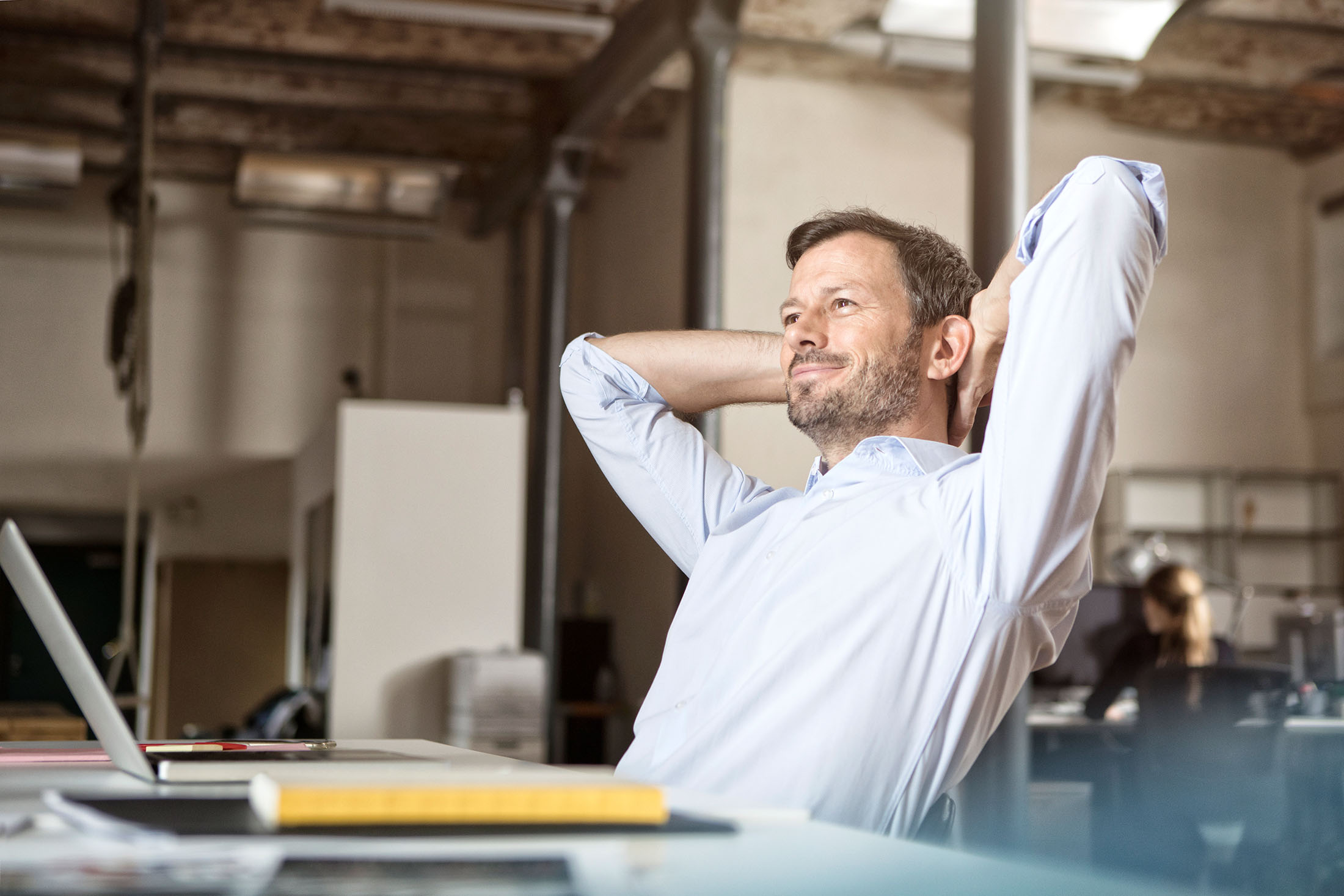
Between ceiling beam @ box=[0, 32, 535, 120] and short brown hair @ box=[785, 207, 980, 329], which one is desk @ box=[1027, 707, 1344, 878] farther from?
ceiling beam @ box=[0, 32, 535, 120]

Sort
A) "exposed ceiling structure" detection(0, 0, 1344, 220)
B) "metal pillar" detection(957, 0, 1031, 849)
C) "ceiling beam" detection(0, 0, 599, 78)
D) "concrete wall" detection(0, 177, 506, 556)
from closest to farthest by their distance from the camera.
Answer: "metal pillar" detection(957, 0, 1031, 849) → "exposed ceiling structure" detection(0, 0, 1344, 220) → "ceiling beam" detection(0, 0, 599, 78) → "concrete wall" detection(0, 177, 506, 556)

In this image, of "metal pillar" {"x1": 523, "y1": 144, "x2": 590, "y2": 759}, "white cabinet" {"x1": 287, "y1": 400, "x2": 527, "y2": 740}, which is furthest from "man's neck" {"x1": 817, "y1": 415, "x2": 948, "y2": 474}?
"metal pillar" {"x1": 523, "y1": 144, "x2": 590, "y2": 759}

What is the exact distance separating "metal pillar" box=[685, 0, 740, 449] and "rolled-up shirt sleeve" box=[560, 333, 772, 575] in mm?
3719

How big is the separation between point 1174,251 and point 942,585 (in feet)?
27.0

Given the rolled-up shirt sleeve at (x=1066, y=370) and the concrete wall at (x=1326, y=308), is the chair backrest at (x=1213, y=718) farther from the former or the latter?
the concrete wall at (x=1326, y=308)

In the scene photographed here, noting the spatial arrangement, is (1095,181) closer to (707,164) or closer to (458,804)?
(458,804)

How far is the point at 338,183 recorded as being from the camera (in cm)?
808

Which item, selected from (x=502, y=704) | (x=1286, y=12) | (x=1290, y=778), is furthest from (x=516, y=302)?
(x=1290, y=778)

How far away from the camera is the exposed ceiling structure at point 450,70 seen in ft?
22.5

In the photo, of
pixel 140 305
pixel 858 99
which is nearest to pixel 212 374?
pixel 140 305

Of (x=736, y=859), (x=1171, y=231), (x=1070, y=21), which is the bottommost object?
(x=736, y=859)

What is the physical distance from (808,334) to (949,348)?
0.18 metres

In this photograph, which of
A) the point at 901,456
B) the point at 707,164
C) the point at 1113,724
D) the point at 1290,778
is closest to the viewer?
the point at 901,456

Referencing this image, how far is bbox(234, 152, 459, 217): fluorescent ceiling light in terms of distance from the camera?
8047 mm
